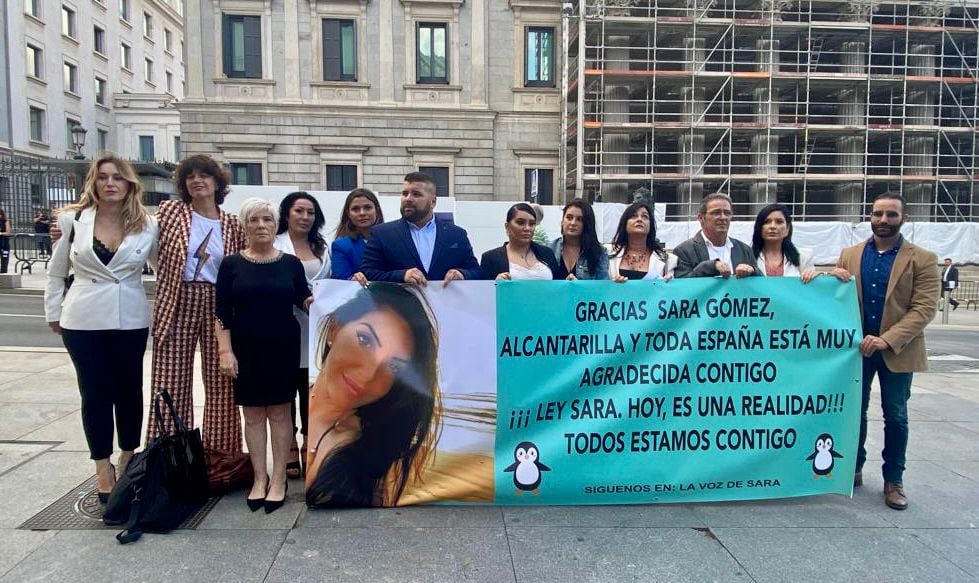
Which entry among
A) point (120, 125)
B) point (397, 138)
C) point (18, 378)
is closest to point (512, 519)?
point (18, 378)

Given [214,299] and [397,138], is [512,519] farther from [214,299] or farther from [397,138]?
[397,138]

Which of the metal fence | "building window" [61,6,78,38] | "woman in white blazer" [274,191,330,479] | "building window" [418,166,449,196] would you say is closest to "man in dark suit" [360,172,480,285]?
"woman in white blazer" [274,191,330,479]

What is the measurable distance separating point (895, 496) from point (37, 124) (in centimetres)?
5022

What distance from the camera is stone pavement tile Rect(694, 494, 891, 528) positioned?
12.0 feet

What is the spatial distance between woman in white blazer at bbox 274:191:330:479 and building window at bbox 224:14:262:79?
25.6 meters

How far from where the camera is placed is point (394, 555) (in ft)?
10.5

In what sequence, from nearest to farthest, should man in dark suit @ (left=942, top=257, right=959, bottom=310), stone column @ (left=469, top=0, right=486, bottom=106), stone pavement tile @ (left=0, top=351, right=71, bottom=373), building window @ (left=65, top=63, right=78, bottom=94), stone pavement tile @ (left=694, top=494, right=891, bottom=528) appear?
stone pavement tile @ (left=694, top=494, right=891, bottom=528)
stone pavement tile @ (left=0, top=351, right=71, bottom=373)
man in dark suit @ (left=942, top=257, right=959, bottom=310)
stone column @ (left=469, top=0, right=486, bottom=106)
building window @ (left=65, top=63, right=78, bottom=94)

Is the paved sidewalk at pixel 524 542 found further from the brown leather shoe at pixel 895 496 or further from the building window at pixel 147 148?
the building window at pixel 147 148

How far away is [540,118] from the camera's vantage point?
27984 millimetres

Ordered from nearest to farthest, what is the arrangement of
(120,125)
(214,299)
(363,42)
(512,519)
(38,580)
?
(38,580) < (512,519) < (214,299) < (363,42) < (120,125)

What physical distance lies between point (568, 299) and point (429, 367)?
38.8 inches

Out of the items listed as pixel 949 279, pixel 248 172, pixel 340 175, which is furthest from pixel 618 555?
pixel 248 172

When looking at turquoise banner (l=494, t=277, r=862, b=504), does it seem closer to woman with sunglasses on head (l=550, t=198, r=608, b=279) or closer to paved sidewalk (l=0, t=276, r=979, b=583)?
paved sidewalk (l=0, t=276, r=979, b=583)

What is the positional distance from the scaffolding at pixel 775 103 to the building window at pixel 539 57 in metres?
0.98
